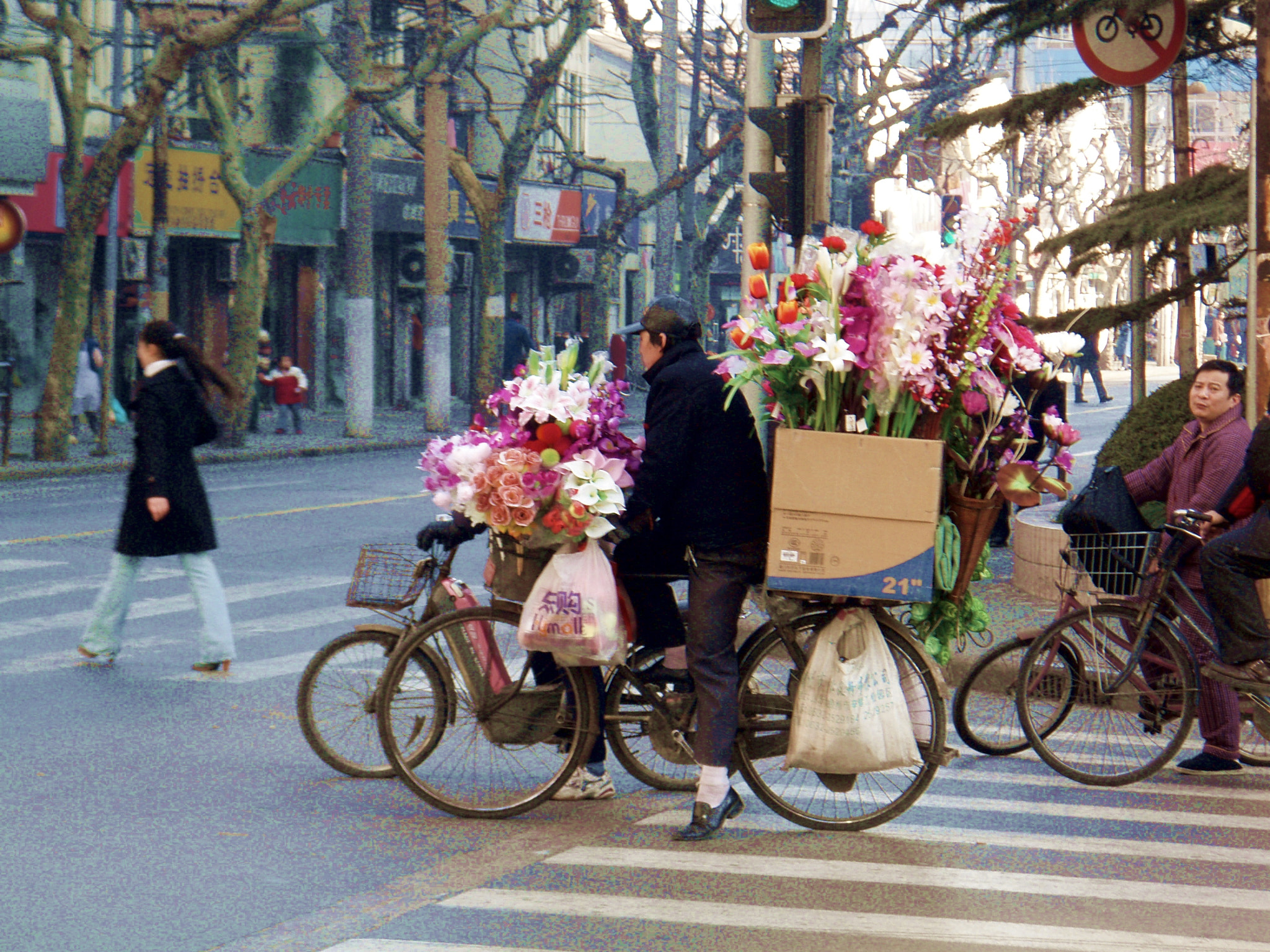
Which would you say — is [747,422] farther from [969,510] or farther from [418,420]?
[418,420]

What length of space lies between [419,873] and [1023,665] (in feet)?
8.73

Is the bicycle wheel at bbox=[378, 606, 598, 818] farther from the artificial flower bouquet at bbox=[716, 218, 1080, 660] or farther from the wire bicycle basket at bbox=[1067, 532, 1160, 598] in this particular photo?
the wire bicycle basket at bbox=[1067, 532, 1160, 598]

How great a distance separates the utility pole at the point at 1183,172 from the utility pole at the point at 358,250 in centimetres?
1367

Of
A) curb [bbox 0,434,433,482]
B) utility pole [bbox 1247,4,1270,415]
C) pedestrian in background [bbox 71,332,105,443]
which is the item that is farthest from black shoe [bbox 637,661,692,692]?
pedestrian in background [bbox 71,332,105,443]

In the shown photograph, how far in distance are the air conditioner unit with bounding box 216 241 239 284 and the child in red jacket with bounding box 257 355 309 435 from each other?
98.1 inches

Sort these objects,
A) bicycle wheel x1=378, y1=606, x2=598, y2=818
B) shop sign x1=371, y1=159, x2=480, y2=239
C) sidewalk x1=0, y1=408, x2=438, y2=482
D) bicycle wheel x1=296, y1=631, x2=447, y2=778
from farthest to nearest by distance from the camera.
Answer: shop sign x1=371, y1=159, x2=480, y2=239 → sidewalk x1=0, y1=408, x2=438, y2=482 → bicycle wheel x1=296, y1=631, x2=447, y2=778 → bicycle wheel x1=378, y1=606, x2=598, y2=818

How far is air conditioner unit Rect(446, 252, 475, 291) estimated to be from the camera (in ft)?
115

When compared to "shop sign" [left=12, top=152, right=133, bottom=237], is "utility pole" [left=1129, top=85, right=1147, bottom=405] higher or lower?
lower

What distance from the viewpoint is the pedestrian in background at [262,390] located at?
25.8m

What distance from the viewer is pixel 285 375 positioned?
27031 mm

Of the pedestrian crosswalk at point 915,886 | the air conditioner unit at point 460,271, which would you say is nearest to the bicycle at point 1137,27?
the pedestrian crosswalk at point 915,886

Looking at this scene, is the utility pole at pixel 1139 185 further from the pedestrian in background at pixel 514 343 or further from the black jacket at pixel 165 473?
the pedestrian in background at pixel 514 343

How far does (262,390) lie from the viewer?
1257 inches

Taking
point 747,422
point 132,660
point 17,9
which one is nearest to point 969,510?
point 747,422
